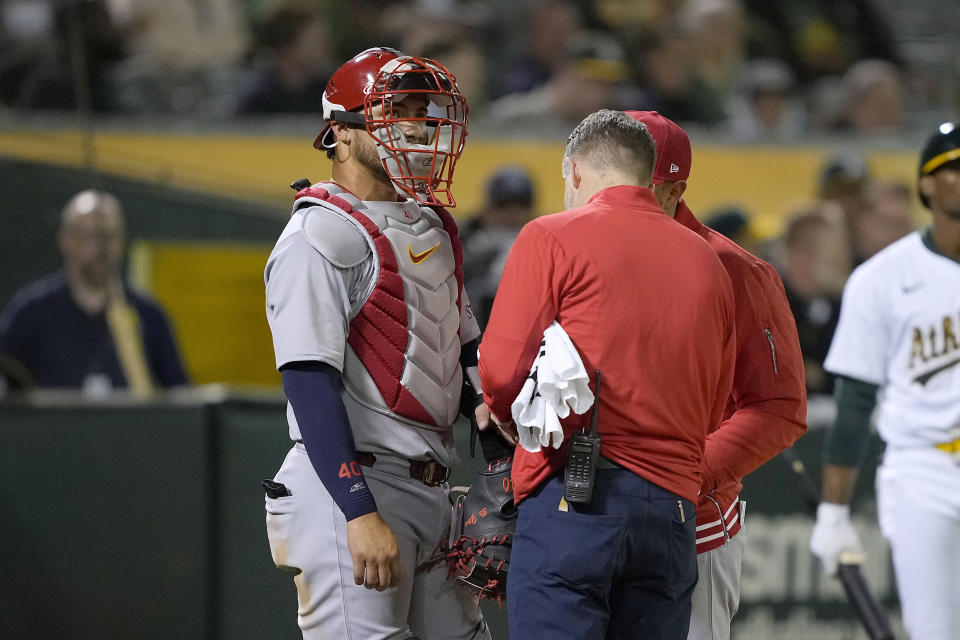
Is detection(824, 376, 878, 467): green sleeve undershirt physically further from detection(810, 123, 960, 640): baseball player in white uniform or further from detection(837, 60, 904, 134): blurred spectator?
detection(837, 60, 904, 134): blurred spectator

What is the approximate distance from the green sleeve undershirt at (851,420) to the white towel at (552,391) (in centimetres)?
190

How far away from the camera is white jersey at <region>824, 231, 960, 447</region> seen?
13.0 ft

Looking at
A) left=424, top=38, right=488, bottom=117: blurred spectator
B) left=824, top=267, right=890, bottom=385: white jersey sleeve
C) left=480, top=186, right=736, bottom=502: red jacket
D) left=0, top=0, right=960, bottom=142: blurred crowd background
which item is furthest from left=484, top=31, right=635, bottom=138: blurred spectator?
left=480, top=186, right=736, bottom=502: red jacket

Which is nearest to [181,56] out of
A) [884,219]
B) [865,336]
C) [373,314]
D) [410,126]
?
[884,219]

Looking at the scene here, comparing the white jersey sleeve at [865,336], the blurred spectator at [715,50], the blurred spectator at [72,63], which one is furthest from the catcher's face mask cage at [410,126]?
the blurred spectator at [715,50]

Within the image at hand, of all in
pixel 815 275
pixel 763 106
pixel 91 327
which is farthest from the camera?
pixel 763 106

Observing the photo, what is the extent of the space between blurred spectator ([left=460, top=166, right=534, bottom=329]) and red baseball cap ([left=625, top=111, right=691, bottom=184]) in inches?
125


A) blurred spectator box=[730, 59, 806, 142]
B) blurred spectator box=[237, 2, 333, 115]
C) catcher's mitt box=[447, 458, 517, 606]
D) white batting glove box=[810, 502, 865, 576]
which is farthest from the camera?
blurred spectator box=[730, 59, 806, 142]

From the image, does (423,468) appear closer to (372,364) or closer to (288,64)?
(372,364)

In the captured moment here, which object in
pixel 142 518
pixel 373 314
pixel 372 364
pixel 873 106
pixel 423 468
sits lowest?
pixel 142 518

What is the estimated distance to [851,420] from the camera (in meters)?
4.16

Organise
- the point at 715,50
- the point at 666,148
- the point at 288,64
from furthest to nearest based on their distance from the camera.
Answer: the point at 715,50 < the point at 288,64 < the point at 666,148

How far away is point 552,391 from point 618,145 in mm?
573

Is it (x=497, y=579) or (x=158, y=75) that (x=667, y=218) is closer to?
(x=497, y=579)
